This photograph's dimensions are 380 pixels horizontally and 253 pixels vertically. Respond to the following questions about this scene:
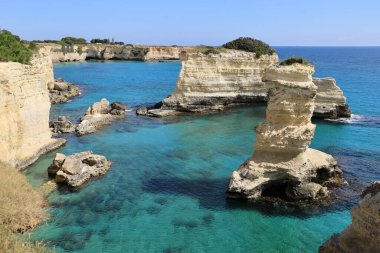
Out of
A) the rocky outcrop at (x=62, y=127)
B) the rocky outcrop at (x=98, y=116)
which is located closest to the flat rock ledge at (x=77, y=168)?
the rocky outcrop at (x=98, y=116)

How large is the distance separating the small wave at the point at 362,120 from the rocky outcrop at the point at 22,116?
27.9 metres

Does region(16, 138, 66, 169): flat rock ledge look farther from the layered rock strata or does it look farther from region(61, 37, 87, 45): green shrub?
region(61, 37, 87, 45): green shrub

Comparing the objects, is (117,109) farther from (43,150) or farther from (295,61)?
(295,61)

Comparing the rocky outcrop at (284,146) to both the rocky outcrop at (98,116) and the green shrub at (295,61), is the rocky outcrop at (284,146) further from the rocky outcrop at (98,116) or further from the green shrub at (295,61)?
the rocky outcrop at (98,116)

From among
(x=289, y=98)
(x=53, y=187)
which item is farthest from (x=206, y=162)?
(x=53, y=187)

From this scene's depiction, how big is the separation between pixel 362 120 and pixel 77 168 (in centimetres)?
3076

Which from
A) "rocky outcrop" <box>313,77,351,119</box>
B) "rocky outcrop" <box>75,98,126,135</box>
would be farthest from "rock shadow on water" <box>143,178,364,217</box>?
"rocky outcrop" <box>313,77,351,119</box>

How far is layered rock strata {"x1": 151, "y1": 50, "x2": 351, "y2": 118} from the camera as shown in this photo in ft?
143

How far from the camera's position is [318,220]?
1803cm

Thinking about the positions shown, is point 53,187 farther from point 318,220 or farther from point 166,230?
point 318,220

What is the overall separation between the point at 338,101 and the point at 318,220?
25.2m

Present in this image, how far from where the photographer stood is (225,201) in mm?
20109

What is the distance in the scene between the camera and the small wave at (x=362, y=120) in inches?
1526

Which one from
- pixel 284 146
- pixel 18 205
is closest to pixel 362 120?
pixel 284 146
